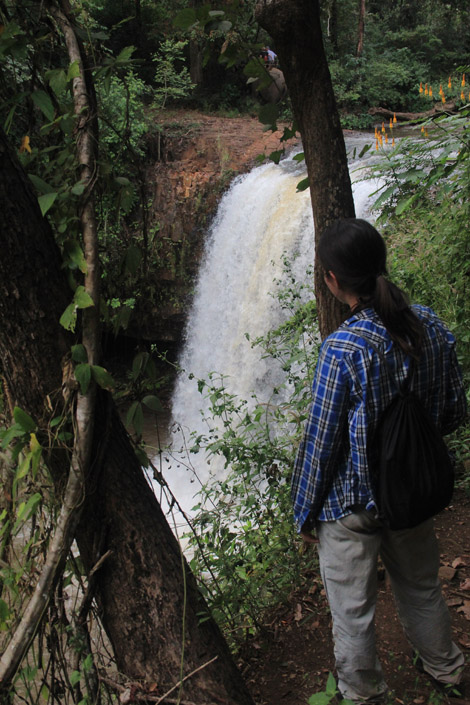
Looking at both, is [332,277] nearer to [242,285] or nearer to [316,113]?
[316,113]

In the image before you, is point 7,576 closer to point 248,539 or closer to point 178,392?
point 248,539

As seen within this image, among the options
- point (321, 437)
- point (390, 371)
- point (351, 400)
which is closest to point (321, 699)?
point (321, 437)

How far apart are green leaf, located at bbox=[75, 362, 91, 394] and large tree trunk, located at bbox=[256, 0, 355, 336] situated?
1374mm

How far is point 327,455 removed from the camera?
1.91 metres

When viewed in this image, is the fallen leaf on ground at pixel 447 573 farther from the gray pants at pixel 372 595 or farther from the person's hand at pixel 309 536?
the person's hand at pixel 309 536

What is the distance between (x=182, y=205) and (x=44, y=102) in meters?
9.60

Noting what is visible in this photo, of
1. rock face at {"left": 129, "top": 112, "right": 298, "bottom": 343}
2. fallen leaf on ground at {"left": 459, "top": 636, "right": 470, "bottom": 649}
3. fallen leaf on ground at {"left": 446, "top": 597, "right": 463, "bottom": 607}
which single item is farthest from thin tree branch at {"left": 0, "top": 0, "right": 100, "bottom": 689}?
rock face at {"left": 129, "top": 112, "right": 298, "bottom": 343}

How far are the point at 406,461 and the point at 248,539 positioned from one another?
2.00 metres

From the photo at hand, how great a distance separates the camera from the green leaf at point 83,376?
182cm

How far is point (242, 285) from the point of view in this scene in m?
9.96

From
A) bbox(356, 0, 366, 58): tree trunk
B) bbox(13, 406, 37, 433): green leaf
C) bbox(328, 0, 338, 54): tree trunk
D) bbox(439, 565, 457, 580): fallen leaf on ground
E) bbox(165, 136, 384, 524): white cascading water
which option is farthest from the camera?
bbox(328, 0, 338, 54): tree trunk

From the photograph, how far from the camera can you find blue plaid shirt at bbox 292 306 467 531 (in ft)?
6.07

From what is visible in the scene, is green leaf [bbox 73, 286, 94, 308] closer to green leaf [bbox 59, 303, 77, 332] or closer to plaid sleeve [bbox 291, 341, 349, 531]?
green leaf [bbox 59, 303, 77, 332]

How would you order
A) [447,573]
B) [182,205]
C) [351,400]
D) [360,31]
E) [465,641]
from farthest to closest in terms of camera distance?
[360,31] < [182,205] < [447,573] < [465,641] < [351,400]
